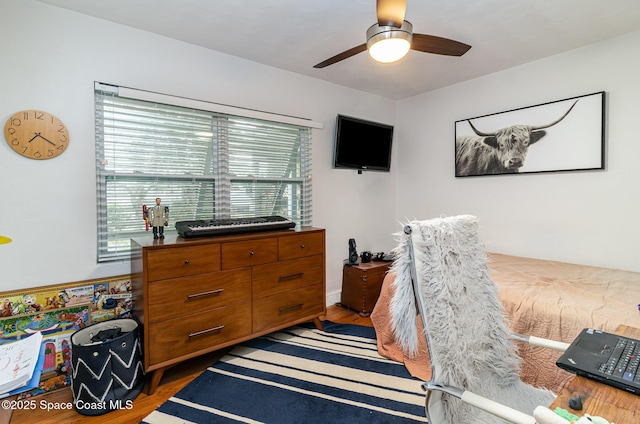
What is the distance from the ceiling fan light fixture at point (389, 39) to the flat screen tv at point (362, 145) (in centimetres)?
159

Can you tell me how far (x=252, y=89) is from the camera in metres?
2.85

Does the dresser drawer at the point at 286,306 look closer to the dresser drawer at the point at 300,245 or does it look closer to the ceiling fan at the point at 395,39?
the dresser drawer at the point at 300,245

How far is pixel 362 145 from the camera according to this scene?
3594mm

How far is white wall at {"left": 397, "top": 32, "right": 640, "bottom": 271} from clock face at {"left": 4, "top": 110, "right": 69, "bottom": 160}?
3.50 m

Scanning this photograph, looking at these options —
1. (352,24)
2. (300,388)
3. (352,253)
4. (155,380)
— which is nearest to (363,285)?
(352,253)

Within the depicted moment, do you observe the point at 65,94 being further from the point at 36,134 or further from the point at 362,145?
the point at 362,145

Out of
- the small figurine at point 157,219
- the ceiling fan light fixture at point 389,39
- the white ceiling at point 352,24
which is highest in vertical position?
the white ceiling at point 352,24

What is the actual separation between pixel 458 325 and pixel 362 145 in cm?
281

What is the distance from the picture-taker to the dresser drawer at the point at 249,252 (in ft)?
7.13

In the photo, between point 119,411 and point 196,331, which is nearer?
point 119,411

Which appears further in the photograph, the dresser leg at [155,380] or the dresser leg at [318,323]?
the dresser leg at [318,323]

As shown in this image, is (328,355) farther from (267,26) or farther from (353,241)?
(267,26)

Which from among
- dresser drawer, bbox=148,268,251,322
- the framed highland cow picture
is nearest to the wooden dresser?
dresser drawer, bbox=148,268,251,322

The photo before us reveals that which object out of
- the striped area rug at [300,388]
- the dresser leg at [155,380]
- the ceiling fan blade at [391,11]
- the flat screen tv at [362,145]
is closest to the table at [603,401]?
the striped area rug at [300,388]
